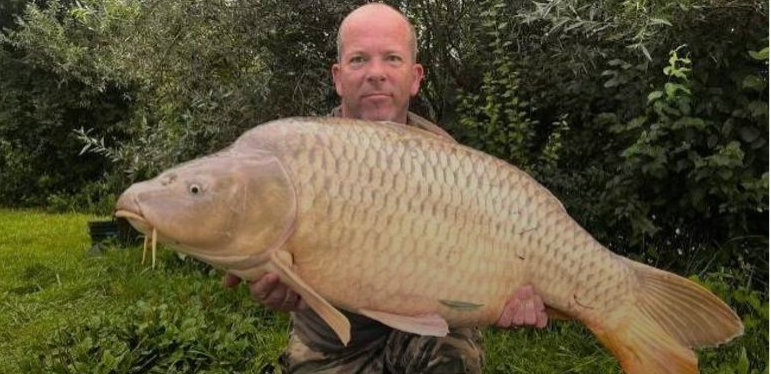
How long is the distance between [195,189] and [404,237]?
311mm

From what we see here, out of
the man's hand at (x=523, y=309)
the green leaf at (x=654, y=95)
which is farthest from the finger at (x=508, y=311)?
the green leaf at (x=654, y=95)

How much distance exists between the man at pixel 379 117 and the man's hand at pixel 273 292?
15 cm

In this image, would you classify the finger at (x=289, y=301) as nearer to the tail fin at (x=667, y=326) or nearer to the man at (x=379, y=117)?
the man at (x=379, y=117)

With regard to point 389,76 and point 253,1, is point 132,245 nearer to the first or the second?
point 253,1

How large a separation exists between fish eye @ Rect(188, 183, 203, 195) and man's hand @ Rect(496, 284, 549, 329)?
0.53m

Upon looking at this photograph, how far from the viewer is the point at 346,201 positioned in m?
1.22

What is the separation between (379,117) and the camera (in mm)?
1719

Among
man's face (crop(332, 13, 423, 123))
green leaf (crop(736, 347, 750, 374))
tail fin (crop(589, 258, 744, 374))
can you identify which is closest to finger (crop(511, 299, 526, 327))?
tail fin (crop(589, 258, 744, 374))

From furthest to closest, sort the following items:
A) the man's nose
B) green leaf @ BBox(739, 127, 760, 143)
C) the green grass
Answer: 1. green leaf @ BBox(739, 127, 760, 143)
2. the green grass
3. the man's nose

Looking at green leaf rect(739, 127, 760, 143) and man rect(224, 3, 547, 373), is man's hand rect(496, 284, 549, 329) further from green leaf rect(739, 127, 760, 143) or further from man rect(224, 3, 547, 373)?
green leaf rect(739, 127, 760, 143)

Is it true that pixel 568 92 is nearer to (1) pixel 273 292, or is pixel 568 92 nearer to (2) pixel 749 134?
(2) pixel 749 134

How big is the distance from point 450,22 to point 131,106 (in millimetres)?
5137

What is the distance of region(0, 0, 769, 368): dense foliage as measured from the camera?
9.36ft

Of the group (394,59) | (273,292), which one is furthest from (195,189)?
(394,59)
